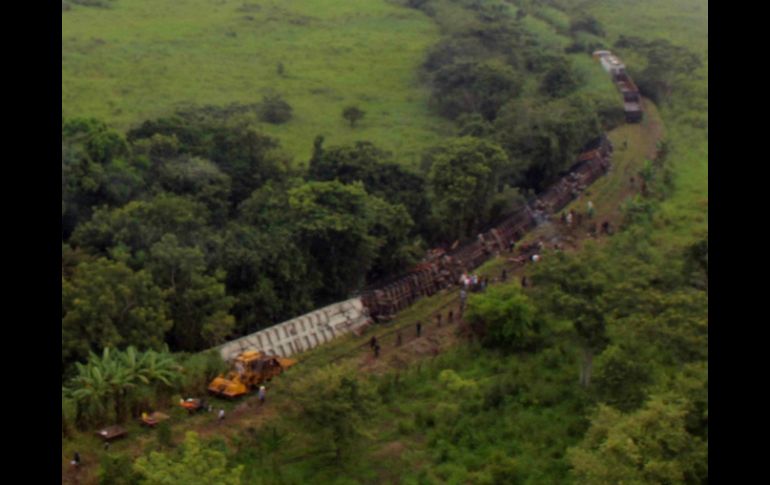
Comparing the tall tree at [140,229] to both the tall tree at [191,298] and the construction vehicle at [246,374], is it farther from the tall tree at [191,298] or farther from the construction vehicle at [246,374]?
the construction vehicle at [246,374]

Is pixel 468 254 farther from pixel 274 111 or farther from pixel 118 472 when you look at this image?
pixel 274 111

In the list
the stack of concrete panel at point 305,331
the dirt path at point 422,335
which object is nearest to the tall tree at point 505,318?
the dirt path at point 422,335

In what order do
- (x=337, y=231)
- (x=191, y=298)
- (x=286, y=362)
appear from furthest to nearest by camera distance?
(x=337, y=231) → (x=191, y=298) → (x=286, y=362)

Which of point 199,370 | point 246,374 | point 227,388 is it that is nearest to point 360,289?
point 246,374

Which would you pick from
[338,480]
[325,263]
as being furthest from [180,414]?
[325,263]

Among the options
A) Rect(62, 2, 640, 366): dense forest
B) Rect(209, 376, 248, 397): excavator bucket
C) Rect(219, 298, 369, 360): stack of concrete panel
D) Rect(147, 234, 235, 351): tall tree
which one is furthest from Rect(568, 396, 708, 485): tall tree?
Rect(62, 2, 640, 366): dense forest

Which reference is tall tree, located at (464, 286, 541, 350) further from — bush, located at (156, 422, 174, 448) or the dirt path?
bush, located at (156, 422, 174, 448)
